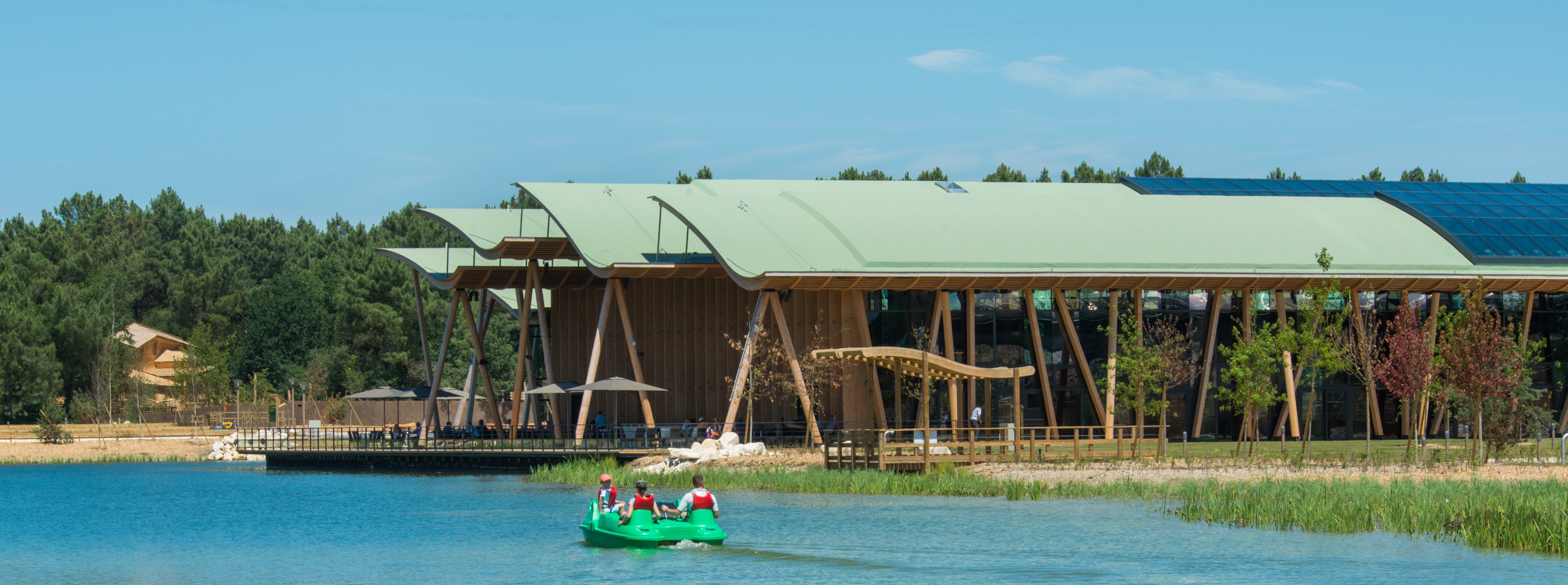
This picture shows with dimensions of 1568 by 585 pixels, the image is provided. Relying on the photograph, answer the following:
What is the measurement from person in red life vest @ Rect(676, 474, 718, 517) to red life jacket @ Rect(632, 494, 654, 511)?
0.42 m

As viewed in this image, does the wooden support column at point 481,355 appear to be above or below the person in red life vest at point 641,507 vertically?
above

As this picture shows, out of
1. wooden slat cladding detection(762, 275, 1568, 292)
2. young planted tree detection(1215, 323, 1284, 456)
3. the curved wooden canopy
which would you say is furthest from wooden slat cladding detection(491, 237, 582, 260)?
young planted tree detection(1215, 323, 1284, 456)

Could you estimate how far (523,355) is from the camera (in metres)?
53.8

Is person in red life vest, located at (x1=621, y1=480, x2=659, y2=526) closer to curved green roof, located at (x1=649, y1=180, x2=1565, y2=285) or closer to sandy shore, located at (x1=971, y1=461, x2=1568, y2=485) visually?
sandy shore, located at (x1=971, y1=461, x2=1568, y2=485)

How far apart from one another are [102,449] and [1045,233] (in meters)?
41.5

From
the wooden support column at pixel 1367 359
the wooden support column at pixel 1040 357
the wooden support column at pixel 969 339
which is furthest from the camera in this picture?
the wooden support column at pixel 1040 357

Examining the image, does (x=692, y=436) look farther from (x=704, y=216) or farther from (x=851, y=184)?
(x=851, y=184)

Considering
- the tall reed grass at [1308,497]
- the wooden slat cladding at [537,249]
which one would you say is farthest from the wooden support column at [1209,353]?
the wooden slat cladding at [537,249]

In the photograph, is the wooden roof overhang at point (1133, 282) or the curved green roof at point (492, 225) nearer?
the wooden roof overhang at point (1133, 282)

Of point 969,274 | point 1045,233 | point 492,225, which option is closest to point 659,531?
point 969,274

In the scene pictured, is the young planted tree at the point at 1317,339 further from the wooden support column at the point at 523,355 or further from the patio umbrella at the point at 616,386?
the wooden support column at the point at 523,355

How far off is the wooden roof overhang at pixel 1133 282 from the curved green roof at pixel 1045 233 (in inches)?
11.0

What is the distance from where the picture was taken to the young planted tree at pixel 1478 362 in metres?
36.0

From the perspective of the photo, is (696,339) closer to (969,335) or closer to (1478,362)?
(969,335)
